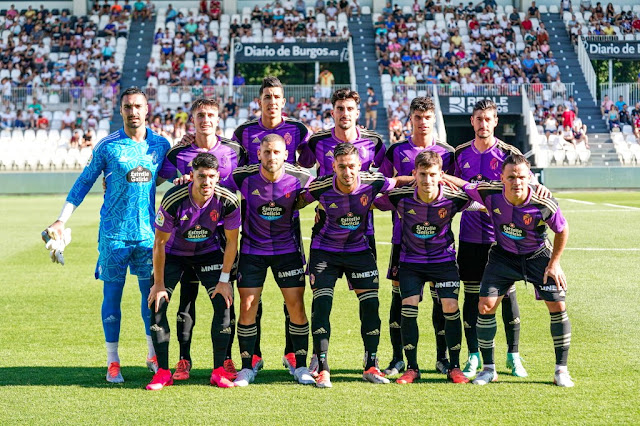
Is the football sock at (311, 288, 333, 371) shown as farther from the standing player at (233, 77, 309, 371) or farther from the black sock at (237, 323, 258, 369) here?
the standing player at (233, 77, 309, 371)

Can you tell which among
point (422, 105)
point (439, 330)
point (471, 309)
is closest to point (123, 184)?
point (422, 105)

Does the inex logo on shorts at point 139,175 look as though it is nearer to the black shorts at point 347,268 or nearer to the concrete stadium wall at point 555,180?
the black shorts at point 347,268

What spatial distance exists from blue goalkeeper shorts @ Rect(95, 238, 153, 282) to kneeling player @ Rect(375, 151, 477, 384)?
2018 millimetres

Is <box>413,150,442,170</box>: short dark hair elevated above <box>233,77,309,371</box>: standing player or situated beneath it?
situated beneath

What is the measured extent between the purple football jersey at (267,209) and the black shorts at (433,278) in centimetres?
91

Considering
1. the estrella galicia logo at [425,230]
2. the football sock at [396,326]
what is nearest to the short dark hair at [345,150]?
the estrella galicia logo at [425,230]

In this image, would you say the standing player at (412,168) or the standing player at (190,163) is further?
the standing player at (412,168)

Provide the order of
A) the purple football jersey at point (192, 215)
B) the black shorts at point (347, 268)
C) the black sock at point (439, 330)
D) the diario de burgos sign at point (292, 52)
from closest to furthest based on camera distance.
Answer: the purple football jersey at point (192, 215), the black shorts at point (347, 268), the black sock at point (439, 330), the diario de burgos sign at point (292, 52)

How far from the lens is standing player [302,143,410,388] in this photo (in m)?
6.59

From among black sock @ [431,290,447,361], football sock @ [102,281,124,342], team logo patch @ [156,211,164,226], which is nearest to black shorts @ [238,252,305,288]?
team logo patch @ [156,211,164,226]

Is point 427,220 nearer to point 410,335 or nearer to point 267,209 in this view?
point 410,335

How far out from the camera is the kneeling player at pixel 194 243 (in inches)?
253

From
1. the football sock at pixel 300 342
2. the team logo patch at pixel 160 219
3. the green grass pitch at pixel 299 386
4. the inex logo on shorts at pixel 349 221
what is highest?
the team logo patch at pixel 160 219

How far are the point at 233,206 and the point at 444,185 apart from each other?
1.69 m
